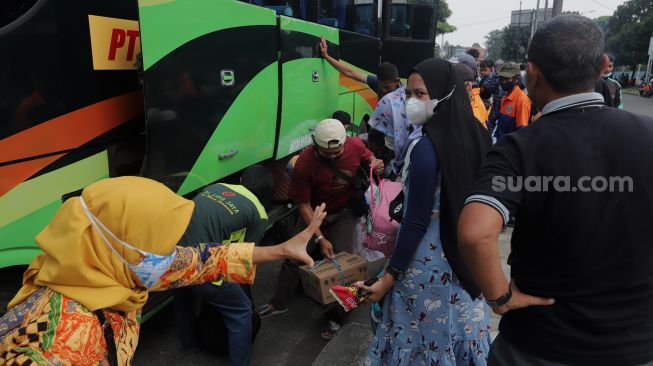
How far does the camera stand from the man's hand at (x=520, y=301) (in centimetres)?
140

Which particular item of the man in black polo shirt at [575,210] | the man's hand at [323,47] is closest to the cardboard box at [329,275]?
the man in black polo shirt at [575,210]

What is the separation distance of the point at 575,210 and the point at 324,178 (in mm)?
2275

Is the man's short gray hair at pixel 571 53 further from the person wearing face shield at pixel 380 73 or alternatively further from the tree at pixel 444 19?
the tree at pixel 444 19

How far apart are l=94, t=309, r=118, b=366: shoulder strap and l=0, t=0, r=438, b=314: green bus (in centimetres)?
115

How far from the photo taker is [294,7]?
4.62 meters

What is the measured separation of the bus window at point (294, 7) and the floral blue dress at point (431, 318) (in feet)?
9.85

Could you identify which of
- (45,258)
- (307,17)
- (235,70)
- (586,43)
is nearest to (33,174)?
(45,258)

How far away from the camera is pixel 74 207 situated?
139 centimetres

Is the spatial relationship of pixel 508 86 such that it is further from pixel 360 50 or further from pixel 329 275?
pixel 329 275

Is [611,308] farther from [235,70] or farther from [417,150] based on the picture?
[235,70]

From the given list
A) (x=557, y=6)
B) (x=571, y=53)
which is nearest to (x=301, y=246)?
(x=571, y=53)

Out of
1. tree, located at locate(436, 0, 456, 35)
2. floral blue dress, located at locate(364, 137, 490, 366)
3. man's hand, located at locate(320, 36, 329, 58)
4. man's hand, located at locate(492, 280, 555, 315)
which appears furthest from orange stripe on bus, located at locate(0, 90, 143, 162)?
tree, located at locate(436, 0, 456, 35)

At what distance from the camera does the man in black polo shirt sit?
1.29 meters

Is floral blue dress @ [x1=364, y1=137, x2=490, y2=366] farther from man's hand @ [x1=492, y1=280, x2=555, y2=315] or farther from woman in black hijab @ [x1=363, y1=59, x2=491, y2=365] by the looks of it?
man's hand @ [x1=492, y1=280, x2=555, y2=315]
